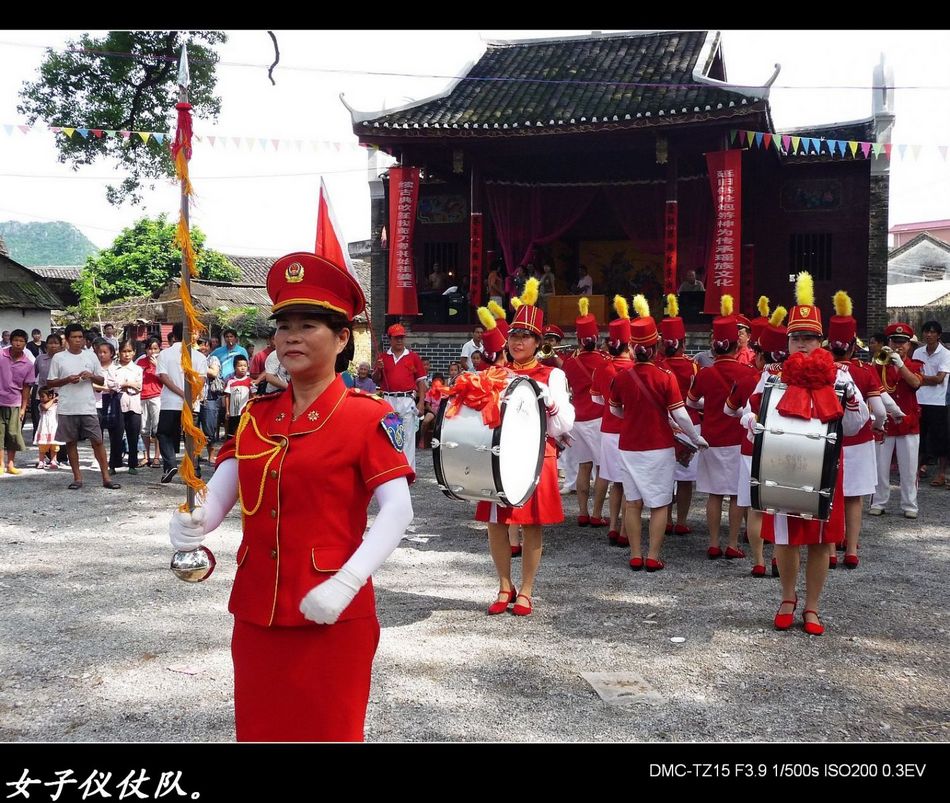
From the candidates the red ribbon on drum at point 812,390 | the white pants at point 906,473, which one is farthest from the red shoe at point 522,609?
the white pants at point 906,473

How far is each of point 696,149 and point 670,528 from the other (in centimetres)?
916

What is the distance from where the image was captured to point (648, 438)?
22.1ft

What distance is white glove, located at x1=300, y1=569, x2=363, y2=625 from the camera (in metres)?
2.37

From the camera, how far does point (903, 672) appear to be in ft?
14.9

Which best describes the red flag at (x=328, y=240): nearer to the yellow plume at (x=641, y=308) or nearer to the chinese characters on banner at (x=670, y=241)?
the yellow plume at (x=641, y=308)

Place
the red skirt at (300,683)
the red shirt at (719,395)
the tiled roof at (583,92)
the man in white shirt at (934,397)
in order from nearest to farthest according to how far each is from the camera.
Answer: the red skirt at (300,683) → the red shirt at (719,395) → the man in white shirt at (934,397) → the tiled roof at (583,92)

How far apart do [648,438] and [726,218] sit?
30.4ft

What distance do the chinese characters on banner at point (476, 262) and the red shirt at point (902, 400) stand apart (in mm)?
8802

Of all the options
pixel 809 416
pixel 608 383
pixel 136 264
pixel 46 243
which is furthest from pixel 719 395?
pixel 46 243

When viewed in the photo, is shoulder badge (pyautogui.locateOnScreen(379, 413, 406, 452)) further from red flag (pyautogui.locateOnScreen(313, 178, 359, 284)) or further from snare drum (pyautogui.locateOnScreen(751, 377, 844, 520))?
snare drum (pyautogui.locateOnScreen(751, 377, 844, 520))

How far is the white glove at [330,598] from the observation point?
237 cm

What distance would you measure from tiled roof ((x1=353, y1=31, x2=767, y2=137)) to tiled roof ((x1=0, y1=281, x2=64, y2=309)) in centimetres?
1490

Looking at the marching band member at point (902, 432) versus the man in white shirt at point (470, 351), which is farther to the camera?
the man in white shirt at point (470, 351)

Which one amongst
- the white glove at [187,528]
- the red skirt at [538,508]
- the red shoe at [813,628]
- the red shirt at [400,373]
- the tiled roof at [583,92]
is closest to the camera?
the white glove at [187,528]
